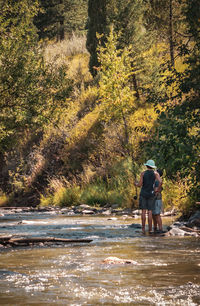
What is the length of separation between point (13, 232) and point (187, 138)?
506 centimetres

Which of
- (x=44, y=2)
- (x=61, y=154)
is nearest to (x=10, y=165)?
(x=61, y=154)

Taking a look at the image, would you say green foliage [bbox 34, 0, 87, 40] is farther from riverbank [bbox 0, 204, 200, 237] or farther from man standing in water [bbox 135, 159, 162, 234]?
man standing in water [bbox 135, 159, 162, 234]

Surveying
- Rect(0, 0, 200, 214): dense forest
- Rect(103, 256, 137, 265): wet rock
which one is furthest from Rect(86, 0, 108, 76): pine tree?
Rect(103, 256, 137, 265): wet rock

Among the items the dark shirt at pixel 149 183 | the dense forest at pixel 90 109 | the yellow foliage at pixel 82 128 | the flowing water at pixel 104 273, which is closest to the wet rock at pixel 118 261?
the flowing water at pixel 104 273

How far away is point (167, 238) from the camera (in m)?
11.6

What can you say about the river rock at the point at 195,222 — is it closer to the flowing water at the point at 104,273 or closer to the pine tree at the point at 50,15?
the flowing water at the point at 104,273

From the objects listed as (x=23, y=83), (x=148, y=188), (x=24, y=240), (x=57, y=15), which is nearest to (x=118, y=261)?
(x=24, y=240)

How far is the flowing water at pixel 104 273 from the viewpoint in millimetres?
5586

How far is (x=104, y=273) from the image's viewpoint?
279 inches

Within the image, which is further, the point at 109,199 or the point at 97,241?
the point at 109,199

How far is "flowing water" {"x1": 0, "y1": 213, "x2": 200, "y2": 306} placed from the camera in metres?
5.59

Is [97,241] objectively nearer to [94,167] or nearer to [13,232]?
[13,232]

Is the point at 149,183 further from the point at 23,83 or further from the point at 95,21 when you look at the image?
the point at 95,21

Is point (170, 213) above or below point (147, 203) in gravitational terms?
below
